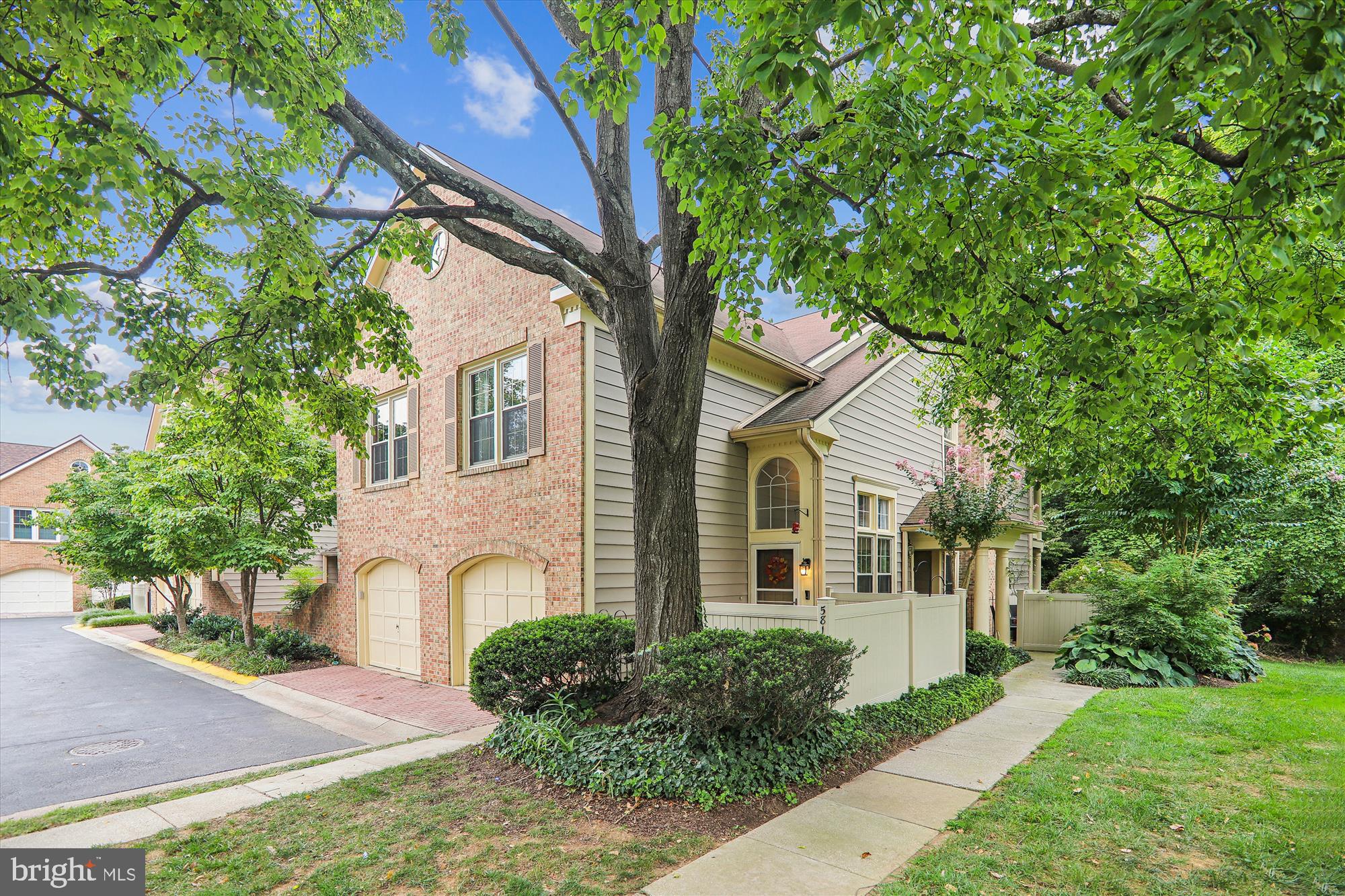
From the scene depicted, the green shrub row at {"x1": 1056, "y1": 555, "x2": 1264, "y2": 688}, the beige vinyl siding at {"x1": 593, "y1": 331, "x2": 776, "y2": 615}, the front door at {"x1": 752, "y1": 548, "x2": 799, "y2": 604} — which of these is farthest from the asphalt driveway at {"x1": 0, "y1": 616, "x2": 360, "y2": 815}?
the green shrub row at {"x1": 1056, "y1": 555, "x2": 1264, "y2": 688}

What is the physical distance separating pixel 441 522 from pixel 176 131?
274 inches

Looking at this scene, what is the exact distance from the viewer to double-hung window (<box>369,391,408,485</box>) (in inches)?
533

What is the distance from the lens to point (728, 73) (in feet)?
26.3

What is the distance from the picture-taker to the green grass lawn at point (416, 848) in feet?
14.3

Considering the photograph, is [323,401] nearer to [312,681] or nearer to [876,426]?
[312,681]

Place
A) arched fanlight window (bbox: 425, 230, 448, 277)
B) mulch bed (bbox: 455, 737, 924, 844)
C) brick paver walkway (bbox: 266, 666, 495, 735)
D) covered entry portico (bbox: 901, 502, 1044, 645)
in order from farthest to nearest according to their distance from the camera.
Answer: covered entry portico (bbox: 901, 502, 1044, 645)
arched fanlight window (bbox: 425, 230, 448, 277)
brick paver walkway (bbox: 266, 666, 495, 735)
mulch bed (bbox: 455, 737, 924, 844)

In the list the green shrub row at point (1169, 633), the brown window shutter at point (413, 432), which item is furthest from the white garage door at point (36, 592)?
the green shrub row at point (1169, 633)

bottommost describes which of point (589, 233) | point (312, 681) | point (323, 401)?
point (312, 681)

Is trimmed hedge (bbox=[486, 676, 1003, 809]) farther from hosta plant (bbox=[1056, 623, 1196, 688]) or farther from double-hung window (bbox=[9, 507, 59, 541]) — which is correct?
double-hung window (bbox=[9, 507, 59, 541])

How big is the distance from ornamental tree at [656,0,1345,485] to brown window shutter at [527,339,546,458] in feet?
14.8

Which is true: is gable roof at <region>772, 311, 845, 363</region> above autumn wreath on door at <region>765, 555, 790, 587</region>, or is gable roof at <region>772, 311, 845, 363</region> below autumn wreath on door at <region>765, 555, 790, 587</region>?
above

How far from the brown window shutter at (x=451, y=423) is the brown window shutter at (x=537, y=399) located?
2020mm

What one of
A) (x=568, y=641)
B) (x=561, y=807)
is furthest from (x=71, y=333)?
(x=561, y=807)

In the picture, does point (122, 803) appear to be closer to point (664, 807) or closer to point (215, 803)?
point (215, 803)
